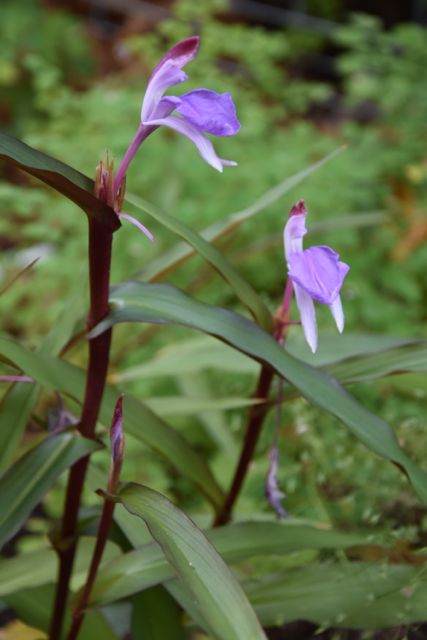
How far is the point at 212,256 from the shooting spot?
85 centimetres

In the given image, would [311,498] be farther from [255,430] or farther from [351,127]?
[351,127]

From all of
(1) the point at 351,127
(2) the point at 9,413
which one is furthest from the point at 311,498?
(1) the point at 351,127

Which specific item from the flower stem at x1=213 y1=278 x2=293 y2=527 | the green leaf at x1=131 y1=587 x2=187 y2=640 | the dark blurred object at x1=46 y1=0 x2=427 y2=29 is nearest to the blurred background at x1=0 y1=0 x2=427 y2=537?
the flower stem at x1=213 y1=278 x2=293 y2=527

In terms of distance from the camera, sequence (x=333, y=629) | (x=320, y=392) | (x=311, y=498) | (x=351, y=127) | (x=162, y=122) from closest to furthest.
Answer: (x=162, y=122)
(x=320, y=392)
(x=333, y=629)
(x=311, y=498)
(x=351, y=127)

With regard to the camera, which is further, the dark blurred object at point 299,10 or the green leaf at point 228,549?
the dark blurred object at point 299,10

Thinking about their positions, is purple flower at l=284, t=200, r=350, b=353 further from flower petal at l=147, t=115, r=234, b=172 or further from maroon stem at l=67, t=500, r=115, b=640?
maroon stem at l=67, t=500, r=115, b=640

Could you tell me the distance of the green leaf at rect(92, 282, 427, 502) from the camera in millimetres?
784

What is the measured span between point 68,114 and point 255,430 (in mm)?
2031

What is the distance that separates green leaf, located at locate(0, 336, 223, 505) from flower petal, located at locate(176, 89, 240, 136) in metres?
0.30

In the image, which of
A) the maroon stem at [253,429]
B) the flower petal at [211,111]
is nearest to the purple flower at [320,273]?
the flower petal at [211,111]

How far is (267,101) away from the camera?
358cm

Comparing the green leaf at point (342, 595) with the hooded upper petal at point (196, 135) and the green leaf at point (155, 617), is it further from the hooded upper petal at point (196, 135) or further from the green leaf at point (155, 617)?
the hooded upper petal at point (196, 135)

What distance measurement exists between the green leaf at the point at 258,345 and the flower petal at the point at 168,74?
6.5 inches

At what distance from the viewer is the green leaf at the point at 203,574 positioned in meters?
0.70
